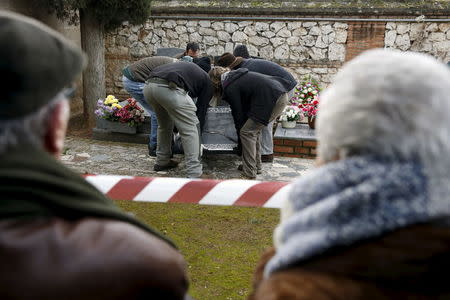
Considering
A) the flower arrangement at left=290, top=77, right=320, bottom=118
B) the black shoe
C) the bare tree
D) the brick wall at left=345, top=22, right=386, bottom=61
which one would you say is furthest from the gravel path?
the brick wall at left=345, top=22, right=386, bottom=61

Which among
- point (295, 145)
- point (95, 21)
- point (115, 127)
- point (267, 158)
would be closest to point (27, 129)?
point (267, 158)

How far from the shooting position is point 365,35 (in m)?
11.3

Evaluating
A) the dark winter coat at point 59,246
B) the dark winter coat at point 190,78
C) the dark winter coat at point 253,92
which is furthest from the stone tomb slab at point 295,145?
the dark winter coat at point 59,246

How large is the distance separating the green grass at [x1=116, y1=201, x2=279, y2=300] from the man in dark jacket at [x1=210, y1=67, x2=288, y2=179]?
1328 millimetres

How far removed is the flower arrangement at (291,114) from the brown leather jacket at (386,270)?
7.13m

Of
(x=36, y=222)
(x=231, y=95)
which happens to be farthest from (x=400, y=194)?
(x=231, y=95)

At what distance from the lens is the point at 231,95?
239 inches

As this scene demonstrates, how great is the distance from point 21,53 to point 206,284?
292 cm

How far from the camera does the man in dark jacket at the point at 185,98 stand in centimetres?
599

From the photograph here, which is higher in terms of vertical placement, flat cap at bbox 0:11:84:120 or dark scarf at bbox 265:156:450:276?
flat cap at bbox 0:11:84:120

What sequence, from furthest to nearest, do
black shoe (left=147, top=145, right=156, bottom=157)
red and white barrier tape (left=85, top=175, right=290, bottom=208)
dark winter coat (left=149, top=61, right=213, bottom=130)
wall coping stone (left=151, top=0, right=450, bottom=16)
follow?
1. wall coping stone (left=151, top=0, right=450, bottom=16)
2. black shoe (left=147, top=145, right=156, bottom=157)
3. dark winter coat (left=149, top=61, right=213, bottom=130)
4. red and white barrier tape (left=85, top=175, right=290, bottom=208)

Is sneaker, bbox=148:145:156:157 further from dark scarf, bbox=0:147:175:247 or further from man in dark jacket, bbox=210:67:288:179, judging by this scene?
dark scarf, bbox=0:147:175:247

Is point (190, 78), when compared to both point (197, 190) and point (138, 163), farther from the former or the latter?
point (197, 190)

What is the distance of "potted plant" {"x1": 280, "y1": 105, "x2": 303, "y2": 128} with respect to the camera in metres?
8.14
